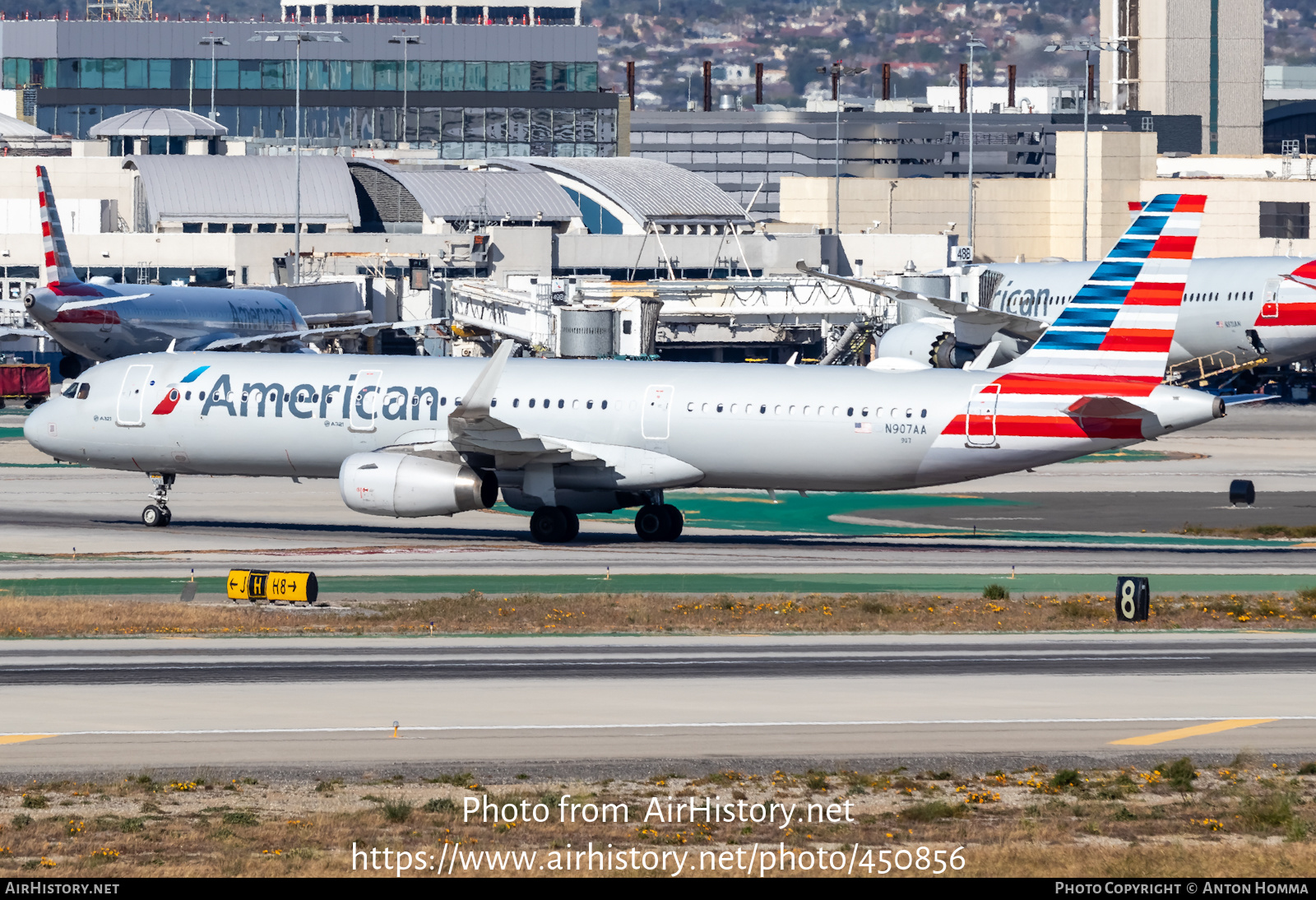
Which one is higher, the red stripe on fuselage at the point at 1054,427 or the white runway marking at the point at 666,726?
the red stripe on fuselage at the point at 1054,427

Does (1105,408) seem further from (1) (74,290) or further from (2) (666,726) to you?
(1) (74,290)

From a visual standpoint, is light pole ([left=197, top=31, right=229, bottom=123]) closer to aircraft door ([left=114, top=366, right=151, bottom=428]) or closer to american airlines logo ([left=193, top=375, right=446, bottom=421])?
aircraft door ([left=114, top=366, right=151, bottom=428])

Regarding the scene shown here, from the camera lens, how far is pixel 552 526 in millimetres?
49906

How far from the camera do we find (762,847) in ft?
65.1

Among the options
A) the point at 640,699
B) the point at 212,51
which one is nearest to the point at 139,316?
the point at 640,699

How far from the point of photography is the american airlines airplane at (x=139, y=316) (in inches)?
3479

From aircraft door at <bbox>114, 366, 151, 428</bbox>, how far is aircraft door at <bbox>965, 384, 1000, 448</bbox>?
21.8m

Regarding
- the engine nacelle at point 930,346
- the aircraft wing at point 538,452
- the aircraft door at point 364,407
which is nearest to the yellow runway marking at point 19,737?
the aircraft wing at point 538,452

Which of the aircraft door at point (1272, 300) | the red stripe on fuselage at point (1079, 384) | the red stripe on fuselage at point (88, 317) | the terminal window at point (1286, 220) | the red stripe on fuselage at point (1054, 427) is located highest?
the terminal window at point (1286, 220)

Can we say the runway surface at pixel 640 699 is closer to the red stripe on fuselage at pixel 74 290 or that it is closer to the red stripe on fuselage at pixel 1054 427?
the red stripe on fuselage at pixel 1054 427

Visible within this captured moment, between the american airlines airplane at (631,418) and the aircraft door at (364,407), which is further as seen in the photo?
the aircraft door at (364,407)

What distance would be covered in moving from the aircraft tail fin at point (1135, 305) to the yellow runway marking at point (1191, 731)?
1915 centimetres

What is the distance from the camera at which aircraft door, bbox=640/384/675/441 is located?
48750 millimetres

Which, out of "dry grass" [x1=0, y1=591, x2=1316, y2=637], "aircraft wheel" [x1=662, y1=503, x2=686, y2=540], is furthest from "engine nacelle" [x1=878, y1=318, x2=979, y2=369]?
"dry grass" [x1=0, y1=591, x2=1316, y2=637]
